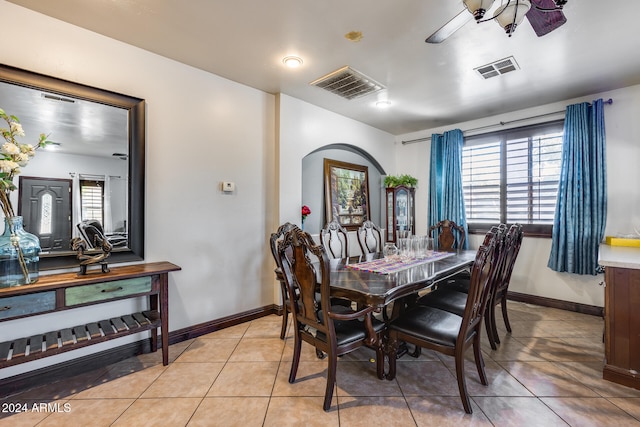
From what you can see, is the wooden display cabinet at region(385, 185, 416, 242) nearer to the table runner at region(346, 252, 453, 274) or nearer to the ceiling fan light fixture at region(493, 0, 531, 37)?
the table runner at region(346, 252, 453, 274)

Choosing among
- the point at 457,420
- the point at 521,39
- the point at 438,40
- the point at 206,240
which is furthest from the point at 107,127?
the point at 521,39

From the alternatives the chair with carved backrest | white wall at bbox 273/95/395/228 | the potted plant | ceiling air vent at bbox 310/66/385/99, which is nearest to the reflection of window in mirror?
white wall at bbox 273/95/395/228

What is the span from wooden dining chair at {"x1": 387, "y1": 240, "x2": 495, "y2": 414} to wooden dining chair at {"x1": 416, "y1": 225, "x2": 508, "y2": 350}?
0.44 ft

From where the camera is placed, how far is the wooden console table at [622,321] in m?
1.97

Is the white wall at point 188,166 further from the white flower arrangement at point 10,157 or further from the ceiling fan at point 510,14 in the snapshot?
the ceiling fan at point 510,14

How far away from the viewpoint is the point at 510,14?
1.57 meters

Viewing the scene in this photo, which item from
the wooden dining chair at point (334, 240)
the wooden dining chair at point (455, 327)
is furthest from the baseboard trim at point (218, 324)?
the wooden dining chair at point (455, 327)

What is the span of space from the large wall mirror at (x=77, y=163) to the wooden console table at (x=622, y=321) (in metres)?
3.64

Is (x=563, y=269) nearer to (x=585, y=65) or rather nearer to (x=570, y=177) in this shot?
(x=570, y=177)

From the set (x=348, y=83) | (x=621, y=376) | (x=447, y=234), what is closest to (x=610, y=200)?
(x=447, y=234)

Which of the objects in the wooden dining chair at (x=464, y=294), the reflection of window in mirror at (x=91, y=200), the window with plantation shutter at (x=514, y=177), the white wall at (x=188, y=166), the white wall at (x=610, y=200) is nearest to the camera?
the wooden dining chair at (x=464, y=294)

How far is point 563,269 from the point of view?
11.6ft

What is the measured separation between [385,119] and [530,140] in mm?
1982

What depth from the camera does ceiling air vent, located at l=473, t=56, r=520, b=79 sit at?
8.89ft
